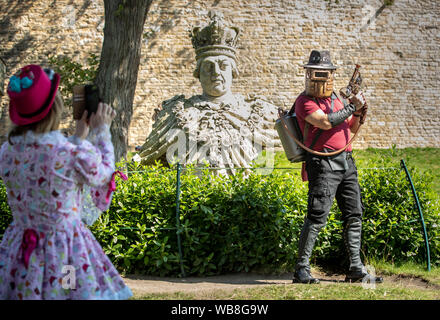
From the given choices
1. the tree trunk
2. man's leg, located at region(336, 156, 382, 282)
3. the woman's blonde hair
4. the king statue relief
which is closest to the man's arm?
man's leg, located at region(336, 156, 382, 282)

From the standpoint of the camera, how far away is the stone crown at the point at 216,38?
5.92 metres

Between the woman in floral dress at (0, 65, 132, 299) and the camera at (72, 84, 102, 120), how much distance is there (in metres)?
0.18

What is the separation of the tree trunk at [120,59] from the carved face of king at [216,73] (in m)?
1.00

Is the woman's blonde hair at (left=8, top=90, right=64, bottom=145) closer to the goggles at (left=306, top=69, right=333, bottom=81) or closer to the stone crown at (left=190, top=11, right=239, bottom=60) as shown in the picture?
the goggles at (left=306, top=69, right=333, bottom=81)

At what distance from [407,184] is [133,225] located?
2916mm

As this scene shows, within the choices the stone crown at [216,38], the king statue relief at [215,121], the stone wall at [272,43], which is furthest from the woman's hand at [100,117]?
the stone wall at [272,43]

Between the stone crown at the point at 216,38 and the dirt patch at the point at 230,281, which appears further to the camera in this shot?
the stone crown at the point at 216,38

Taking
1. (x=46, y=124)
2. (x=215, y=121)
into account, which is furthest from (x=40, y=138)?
(x=215, y=121)

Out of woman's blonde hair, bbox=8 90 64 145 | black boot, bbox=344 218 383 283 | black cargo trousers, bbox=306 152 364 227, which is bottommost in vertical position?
black boot, bbox=344 218 383 283

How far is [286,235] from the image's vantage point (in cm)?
480

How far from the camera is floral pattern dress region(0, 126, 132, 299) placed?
2428 millimetres

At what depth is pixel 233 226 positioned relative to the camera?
4855 mm

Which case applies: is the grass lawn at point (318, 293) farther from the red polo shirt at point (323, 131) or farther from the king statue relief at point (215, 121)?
the king statue relief at point (215, 121)
